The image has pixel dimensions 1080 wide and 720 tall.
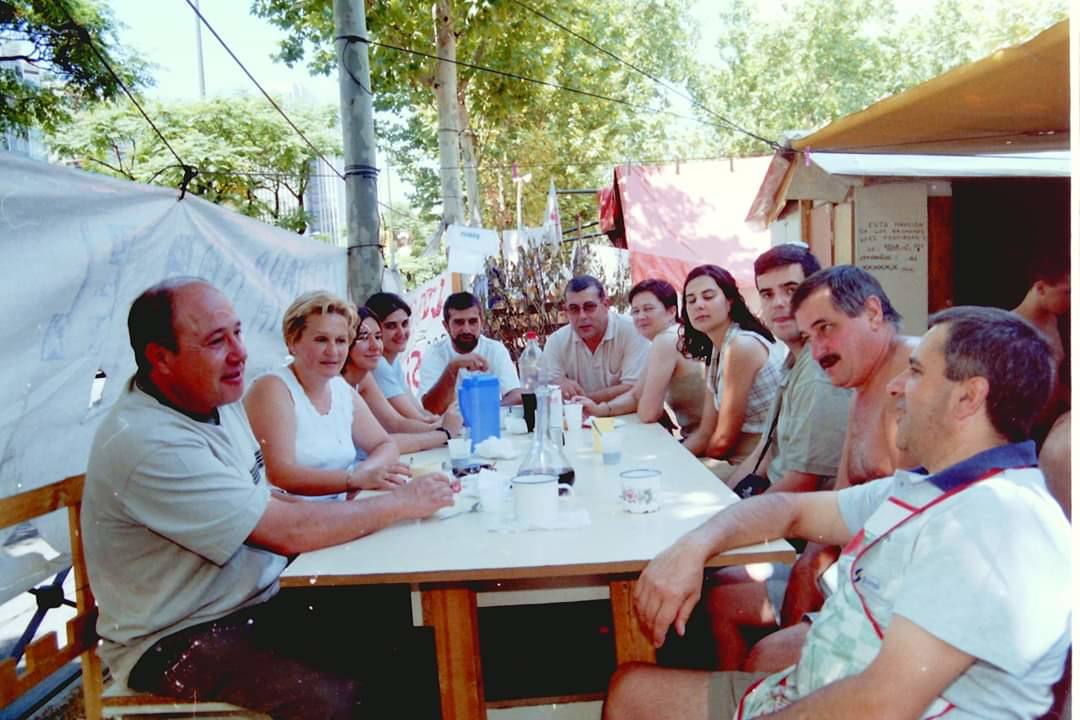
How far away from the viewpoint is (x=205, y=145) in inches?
683

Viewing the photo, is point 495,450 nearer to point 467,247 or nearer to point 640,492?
point 640,492

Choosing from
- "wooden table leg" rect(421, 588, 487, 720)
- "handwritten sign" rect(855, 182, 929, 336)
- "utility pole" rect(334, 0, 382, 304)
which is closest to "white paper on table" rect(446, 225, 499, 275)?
"utility pole" rect(334, 0, 382, 304)

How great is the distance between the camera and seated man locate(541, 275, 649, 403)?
185 inches

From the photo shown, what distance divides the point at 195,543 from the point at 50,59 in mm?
8743

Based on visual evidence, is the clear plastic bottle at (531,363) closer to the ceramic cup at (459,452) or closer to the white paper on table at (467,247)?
the white paper on table at (467,247)

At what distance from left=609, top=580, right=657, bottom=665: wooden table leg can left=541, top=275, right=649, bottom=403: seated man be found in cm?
272

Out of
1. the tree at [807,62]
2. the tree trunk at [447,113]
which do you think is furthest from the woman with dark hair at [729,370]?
the tree at [807,62]

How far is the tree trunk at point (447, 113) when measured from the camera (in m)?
10.0

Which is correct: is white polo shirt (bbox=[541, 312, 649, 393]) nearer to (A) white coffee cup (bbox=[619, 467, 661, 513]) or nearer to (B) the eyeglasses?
(B) the eyeglasses

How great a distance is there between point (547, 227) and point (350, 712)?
10.2 m

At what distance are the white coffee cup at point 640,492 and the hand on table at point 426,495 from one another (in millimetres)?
466

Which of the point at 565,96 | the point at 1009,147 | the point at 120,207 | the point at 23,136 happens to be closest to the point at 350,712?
the point at 120,207

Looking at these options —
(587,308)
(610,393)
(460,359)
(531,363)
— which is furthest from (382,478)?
(531,363)

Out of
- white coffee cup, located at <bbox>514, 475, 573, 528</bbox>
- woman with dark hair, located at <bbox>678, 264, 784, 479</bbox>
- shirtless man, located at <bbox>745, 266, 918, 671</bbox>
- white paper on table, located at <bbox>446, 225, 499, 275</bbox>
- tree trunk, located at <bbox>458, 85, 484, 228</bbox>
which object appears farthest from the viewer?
tree trunk, located at <bbox>458, 85, 484, 228</bbox>
